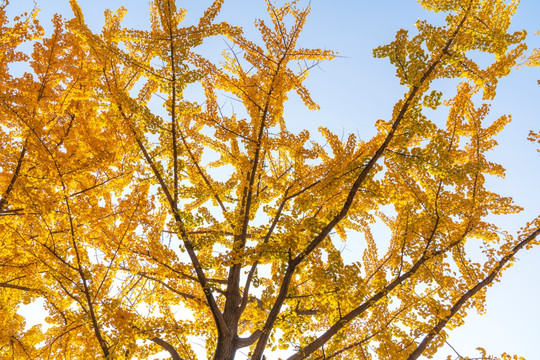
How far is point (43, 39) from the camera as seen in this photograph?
5.34 metres

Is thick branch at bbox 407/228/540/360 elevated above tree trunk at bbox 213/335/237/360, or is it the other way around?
tree trunk at bbox 213/335/237/360

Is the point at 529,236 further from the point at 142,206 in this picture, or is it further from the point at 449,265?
the point at 142,206

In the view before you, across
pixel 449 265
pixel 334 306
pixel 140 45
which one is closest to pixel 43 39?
pixel 140 45

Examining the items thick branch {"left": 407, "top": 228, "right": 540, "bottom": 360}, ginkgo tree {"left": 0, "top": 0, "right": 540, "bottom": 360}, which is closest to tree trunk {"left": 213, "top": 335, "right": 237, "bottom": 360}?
ginkgo tree {"left": 0, "top": 0, "right": 540, "bottom": 360}

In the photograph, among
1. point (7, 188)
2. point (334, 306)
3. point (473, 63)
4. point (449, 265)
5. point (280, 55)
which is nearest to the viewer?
point (473, 63)

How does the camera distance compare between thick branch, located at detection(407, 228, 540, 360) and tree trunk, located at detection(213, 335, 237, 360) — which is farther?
tree trunk, located at detection(213, 335, 237, 360)

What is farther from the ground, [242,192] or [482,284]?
[242,192]

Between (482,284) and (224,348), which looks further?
(224,348)

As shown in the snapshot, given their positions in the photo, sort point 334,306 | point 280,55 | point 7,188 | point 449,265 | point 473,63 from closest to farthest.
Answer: point 473,63 < point 334,306 < point 449,265 < point 280,55 < point 7,188

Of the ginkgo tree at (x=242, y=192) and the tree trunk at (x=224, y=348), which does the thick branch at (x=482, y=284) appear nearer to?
the ginkgo tree at (x=242, y=192)

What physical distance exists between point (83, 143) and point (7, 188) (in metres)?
1.29

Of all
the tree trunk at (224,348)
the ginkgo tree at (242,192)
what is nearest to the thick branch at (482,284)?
the ginkgo tree at (242,192)

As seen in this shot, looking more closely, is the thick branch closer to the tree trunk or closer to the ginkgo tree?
the ginkgo tree

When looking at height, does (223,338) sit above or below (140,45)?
below
